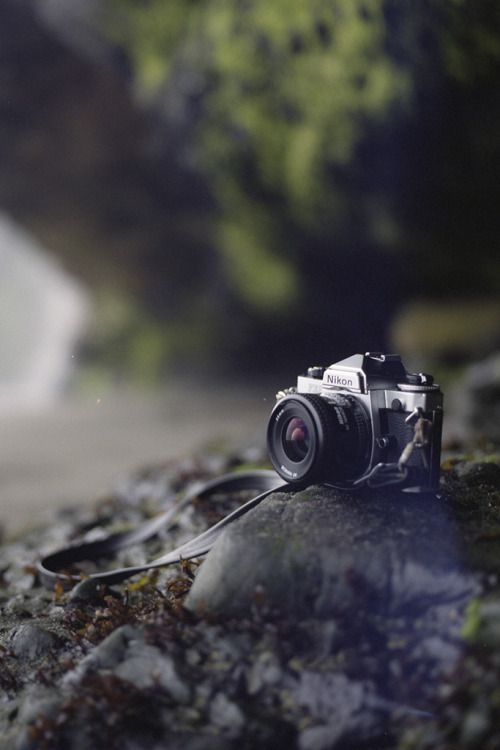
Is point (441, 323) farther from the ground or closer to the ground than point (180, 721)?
farther from the ground

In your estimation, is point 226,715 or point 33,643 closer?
point 226,715

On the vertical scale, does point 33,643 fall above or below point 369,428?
below

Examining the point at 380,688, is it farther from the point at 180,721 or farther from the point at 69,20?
the point at 69,20

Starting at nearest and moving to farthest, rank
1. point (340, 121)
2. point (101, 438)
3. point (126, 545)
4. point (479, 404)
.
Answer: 1. point (126, 545)
2. point (340, 121)
3. point (479, 404)
4. point (101, 438)

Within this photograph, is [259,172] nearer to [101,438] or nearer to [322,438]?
[101,438]

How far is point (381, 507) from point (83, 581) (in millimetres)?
1571

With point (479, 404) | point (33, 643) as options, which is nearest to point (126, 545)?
point (33, 643)

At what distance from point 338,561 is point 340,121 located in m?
5.36

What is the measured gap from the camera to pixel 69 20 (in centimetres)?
848

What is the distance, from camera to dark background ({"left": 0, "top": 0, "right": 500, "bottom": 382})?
5746mm

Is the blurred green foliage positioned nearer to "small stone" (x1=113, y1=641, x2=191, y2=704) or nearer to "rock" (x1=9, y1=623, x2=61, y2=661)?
"rock" (x1=9, y1=623, x2=61, y2=661)

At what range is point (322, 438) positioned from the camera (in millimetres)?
2572

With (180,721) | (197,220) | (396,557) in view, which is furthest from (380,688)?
(197,220)

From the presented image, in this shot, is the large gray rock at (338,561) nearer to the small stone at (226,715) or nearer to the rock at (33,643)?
the small stone at (226,715)
